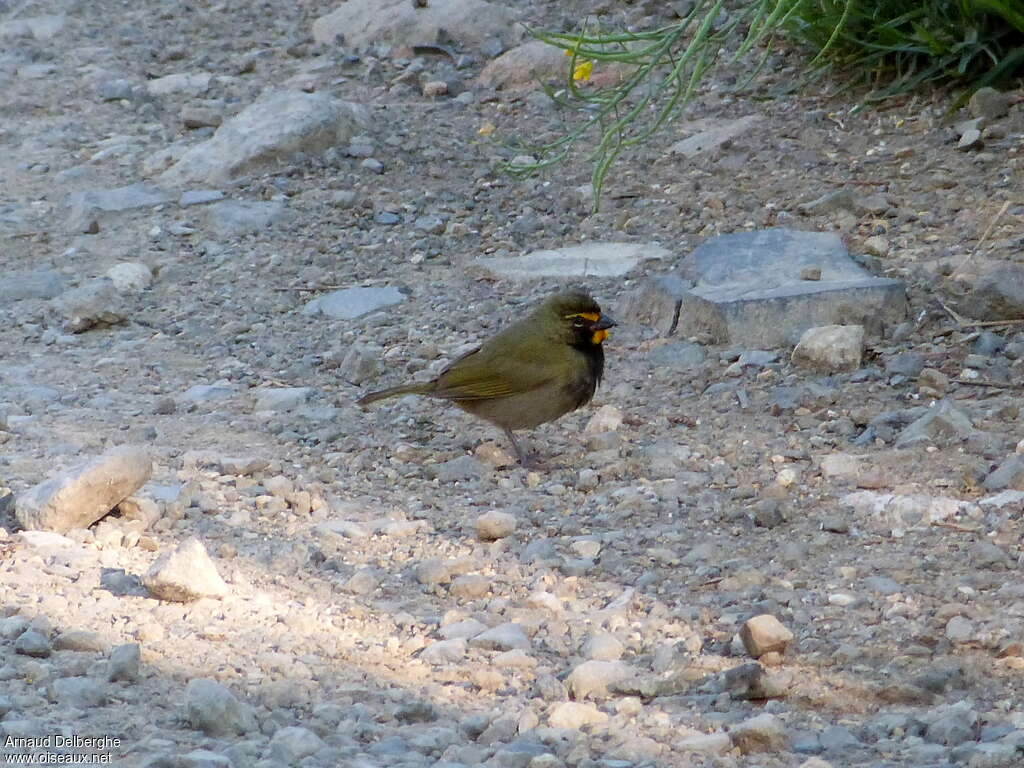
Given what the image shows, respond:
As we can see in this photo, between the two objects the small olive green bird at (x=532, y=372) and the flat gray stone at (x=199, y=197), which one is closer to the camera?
the small olive green bird at (x=532, y=372)

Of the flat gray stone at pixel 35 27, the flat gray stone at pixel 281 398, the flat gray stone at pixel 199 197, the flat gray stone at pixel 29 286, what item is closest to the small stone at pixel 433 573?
the flat gray stone at pixel 281 398

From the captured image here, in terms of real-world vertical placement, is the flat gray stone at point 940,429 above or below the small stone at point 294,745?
below

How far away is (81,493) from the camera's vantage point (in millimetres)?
4617

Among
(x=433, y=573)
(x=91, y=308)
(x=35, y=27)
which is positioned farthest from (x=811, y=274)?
(x=35, y=27)

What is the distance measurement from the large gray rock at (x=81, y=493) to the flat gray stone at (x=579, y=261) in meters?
2.72

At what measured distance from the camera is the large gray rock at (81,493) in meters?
4.59

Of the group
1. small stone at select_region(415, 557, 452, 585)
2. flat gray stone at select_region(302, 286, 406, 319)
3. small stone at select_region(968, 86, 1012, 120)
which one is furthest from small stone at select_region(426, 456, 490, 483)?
small stone at select_region(968, 86, 1012, 120)

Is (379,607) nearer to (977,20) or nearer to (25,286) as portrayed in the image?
(25,286)

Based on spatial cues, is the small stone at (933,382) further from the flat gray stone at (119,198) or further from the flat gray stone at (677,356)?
the flat gray stone at (119,198)

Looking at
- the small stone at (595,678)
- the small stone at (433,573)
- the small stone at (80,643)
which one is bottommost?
the small stone at (433,573)

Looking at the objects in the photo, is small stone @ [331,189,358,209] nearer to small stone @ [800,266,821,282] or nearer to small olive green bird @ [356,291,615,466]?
small olive green bird @ [356,291,615,466]

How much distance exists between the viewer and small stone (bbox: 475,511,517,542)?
4.82 metres

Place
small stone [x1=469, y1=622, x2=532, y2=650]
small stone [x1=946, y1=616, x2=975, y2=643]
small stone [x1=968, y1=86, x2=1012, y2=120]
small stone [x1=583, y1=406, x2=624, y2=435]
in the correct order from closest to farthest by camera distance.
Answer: small stone [x1=946, y1=616, x2=975, y2=643] → small stone [x1=469, y1=622, x2=532, y2=650] → small stone [x1=583, y1=406, x2=624, y2=435] → small stone [x1=968, y1=86, x2=1012, y2=120]

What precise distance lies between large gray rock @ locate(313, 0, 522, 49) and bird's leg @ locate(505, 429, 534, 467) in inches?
187
